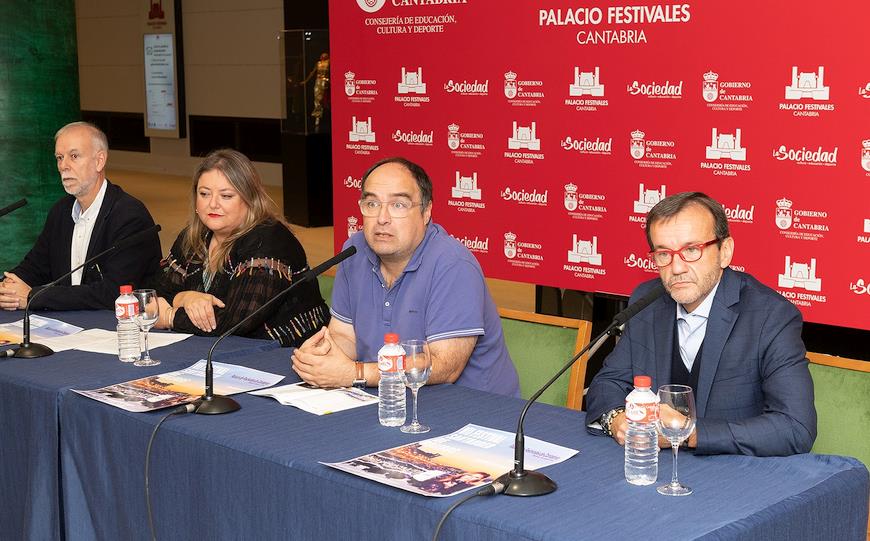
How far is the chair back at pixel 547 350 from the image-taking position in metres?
3.09

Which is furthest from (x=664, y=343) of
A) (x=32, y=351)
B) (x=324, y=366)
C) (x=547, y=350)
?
(x=32, y=351)

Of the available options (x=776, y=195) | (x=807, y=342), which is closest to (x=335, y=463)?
(x=776, y=195)

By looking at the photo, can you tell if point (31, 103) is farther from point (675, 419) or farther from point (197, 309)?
point (675, 419)

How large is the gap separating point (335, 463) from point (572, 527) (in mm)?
552

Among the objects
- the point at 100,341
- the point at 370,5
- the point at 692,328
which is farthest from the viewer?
the point at 370,5

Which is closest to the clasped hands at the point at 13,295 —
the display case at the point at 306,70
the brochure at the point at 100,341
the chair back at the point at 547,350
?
the brochure at the point at 100,341

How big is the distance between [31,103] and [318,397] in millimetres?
4292

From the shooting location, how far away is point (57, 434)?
273cm

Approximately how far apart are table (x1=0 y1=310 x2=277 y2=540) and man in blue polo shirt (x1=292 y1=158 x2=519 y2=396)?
1.51 ft

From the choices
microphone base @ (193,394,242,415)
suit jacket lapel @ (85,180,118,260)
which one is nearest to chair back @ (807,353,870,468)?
microphone base @ (193,394,242,415)

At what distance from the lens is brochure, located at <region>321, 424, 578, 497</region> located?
1979 millimetres

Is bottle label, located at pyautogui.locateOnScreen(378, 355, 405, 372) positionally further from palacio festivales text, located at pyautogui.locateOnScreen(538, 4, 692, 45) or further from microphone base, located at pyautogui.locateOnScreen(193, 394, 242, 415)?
palacio festivales text, located at pyautogui.locateOnScreen(538, 4, 692, 45)

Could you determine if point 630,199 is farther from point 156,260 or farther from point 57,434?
point 57,434

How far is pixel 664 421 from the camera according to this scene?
1964 millimetres
